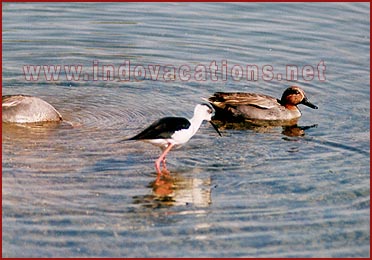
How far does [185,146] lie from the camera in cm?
1322

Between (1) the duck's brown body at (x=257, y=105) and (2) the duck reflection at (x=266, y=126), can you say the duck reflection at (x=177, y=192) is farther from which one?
(1) the duck's brown body at (x=257, y=105)

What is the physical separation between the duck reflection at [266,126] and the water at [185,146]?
0.16 metres

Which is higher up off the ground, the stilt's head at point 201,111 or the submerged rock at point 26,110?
the stilt's head at point 201,111

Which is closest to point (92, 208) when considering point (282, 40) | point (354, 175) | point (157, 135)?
point (157, 135)

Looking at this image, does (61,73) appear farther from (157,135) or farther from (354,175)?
(354,175)

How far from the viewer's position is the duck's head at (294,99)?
15.2 metres

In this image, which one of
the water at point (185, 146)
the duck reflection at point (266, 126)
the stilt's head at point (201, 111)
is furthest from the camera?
the duck reflection at point (266, 126)

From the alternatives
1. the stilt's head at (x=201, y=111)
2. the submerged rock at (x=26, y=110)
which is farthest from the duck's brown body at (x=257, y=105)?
the submerged rock at (x=26, y=110)

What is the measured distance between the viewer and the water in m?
10.0

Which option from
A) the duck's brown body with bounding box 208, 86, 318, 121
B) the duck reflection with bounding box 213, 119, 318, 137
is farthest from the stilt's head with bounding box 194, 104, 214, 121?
the duck's brown body with bounding box 208, 86, 318, 121

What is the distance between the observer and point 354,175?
12070 mm

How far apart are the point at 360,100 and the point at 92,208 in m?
6.38

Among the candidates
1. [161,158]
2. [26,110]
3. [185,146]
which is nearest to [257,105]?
[185,146]

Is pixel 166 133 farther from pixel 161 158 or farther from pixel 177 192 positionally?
pixel 177 192
